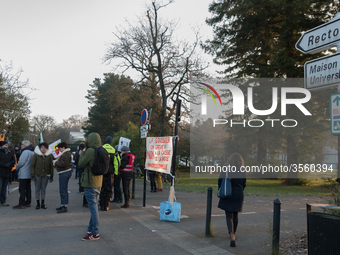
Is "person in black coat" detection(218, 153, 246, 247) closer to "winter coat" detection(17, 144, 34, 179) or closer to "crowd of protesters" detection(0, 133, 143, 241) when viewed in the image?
"crowd of protesters" detection(0, 133, 143, 241)

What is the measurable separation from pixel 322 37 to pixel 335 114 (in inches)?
55.4

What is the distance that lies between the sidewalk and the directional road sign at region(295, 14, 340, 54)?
3.66 meters

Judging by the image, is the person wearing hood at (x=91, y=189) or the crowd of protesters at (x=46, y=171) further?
the crowd of protesters at (x=46, y=171)

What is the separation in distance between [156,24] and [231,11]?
1127 centimetres

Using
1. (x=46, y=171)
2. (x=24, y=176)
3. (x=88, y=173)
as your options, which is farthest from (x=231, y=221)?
(x=24, y=176)

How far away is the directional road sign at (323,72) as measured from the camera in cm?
423

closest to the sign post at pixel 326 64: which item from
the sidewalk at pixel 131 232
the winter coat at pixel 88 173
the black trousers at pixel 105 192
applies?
the sidewalk at pixel 131 232

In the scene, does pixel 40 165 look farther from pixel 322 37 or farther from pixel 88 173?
pixel 322 37

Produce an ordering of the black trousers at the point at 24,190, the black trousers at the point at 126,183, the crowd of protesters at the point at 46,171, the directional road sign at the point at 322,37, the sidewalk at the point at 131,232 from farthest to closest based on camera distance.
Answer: the black trousers at the point at 126,183 → the black trousers at the point at 24,190 → the crowd of protesters at the point at 46,171 → the sidewalk at the point at 131,232 → the directional road sign at the point at 322,37

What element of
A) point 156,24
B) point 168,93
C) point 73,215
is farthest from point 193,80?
point 73,215

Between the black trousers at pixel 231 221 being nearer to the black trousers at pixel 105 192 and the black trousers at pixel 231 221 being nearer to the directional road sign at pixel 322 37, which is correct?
the directional road sign at pixel 322 37

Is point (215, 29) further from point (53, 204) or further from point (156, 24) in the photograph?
point (53, 204)

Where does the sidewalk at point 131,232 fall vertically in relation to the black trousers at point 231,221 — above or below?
below

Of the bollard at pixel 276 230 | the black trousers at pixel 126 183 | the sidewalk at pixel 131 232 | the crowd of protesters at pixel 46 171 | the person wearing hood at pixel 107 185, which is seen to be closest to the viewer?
the bollard at pixel 276 230
